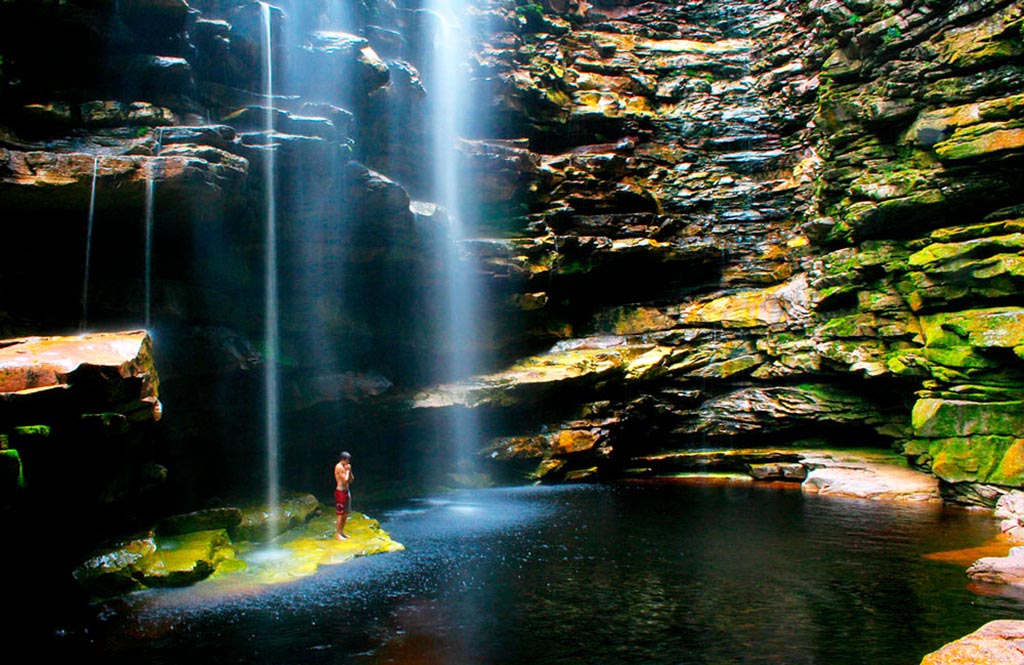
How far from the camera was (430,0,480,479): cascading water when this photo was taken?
25.5 metres

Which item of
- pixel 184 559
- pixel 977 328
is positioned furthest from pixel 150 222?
pixel 977 328

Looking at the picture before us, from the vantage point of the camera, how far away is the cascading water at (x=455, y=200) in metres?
25.5

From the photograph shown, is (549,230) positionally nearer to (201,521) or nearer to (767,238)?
(767,238)

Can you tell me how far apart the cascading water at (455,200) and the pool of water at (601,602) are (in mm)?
8074

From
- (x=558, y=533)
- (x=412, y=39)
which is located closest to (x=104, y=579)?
(x=558, y=533)

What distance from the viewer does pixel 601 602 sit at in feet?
37.9

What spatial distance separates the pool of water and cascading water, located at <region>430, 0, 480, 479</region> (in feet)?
26.5

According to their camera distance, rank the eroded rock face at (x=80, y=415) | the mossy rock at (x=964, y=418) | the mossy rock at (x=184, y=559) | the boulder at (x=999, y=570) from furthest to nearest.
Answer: the mossy rock at (x=964, y=418)
the mossy rock at (x=184, y=559)
the boulder at (x=999, y=570)
the eroded rock face at (x=80, y=415)

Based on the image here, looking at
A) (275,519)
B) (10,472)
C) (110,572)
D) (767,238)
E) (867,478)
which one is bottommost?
(867,478)

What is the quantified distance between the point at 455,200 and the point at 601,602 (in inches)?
832

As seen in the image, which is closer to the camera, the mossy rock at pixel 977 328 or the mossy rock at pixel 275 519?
the mossy rock at pixel 275 519

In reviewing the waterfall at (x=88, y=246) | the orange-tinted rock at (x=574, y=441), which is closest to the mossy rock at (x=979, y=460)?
the orange-tinted rock at (x=574, y=441)

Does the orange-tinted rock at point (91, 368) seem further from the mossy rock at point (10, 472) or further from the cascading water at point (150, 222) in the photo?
the cascading water at point (150, 222)

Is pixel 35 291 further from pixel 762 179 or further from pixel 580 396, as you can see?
pixel 762 179
